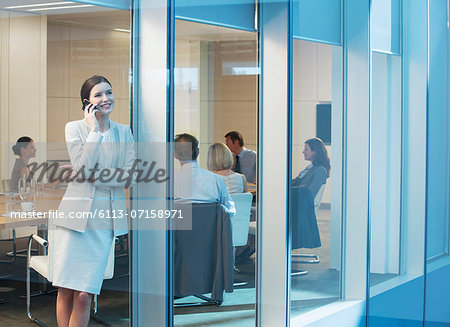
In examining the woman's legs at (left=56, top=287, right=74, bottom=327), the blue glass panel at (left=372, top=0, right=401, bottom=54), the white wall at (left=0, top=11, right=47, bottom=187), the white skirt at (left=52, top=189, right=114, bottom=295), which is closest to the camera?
the white wall at (left=0, top=11, right=47, bottom=187)

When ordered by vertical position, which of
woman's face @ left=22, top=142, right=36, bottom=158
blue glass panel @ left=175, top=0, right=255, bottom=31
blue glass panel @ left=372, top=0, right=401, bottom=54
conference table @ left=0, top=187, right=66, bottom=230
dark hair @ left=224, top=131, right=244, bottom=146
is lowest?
conference table @ left=0, top=187, right=66, bottom=230

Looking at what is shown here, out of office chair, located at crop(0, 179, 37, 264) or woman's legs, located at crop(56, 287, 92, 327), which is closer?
office chair, located at crop(0, 179, 37, 264)

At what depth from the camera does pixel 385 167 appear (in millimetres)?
5137

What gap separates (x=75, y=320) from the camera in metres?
3.27

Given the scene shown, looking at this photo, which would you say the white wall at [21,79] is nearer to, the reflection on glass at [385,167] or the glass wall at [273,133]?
the glass wall at [273,133]

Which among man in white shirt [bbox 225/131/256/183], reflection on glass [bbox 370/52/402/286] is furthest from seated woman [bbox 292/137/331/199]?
reflection on glass [bbox 370/52/402/286]

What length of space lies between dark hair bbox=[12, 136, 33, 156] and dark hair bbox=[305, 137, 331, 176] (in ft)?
6.86

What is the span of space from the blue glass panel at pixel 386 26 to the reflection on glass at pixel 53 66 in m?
2.48

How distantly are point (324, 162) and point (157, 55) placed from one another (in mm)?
1805

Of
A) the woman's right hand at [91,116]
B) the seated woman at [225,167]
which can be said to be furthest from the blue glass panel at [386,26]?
the woman's right hand at [91,116]

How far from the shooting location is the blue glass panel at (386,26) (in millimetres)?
4906

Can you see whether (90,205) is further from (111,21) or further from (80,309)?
(111,21)

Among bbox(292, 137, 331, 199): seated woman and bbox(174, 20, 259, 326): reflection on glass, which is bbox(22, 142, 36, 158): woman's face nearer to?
bbox(174, 20, 259, 326): reflection on glass

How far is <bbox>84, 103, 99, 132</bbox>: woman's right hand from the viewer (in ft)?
9.84
